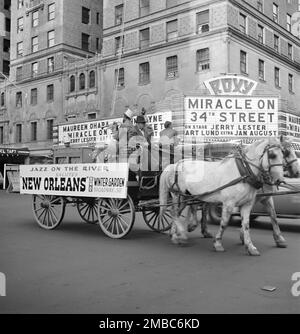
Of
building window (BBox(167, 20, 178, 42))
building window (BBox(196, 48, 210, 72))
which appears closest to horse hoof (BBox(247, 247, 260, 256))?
building window (BBox(196, 48, 210, 72))

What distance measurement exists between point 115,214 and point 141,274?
111 inches

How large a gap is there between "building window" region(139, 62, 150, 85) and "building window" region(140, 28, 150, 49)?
4.79 ft

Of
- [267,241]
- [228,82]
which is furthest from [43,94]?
[267,241]

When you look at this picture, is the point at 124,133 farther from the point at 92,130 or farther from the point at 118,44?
the point at 118,44

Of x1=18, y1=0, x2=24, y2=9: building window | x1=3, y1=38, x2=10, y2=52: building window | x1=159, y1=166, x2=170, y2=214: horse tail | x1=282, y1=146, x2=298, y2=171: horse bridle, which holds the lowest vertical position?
x1=159, y1=166, x2=170, y2=214: horse tail

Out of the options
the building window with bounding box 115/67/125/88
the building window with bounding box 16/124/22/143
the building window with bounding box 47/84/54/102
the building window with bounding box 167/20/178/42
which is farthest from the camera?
the building window with bounding box 16/124/22/143

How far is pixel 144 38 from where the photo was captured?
34000mm

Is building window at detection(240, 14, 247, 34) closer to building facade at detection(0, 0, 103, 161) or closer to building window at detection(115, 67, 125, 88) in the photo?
building window at detection(115, 67, 125, 88)

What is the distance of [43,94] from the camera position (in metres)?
42.2

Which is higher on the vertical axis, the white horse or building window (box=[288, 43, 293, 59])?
building window (box=[288, 43, 293, 59])

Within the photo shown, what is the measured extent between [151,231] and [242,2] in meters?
25.4

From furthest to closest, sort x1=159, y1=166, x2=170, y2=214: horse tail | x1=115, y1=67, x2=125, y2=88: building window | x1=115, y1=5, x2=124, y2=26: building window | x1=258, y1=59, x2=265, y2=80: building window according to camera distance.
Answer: x1=115, y1=5, x2=124, y2=26: building window < x1=115, y1=67, x2=125, y2=88: building window < x1=258, y1=59, x2=265, y2=80: building window < x1=159, y1=166, x2=170, y2=214: horse tail

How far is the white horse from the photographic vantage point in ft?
22.0
